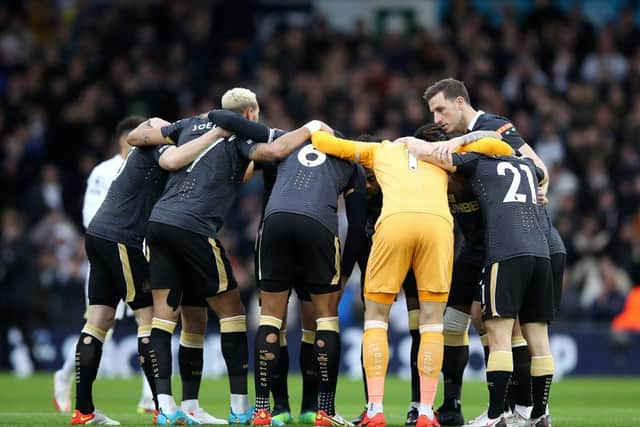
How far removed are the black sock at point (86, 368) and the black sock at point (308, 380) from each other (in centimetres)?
173

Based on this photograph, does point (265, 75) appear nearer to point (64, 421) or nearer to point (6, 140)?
point (6, 140)

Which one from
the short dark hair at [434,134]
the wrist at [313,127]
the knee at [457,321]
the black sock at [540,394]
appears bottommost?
the black sock at [540,394]

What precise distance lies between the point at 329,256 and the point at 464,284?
4.77 feet

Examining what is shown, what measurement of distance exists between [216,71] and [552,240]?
15.6m

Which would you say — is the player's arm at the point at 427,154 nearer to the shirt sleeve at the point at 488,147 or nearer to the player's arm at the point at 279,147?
the shirt sleeve at the point at 488,147

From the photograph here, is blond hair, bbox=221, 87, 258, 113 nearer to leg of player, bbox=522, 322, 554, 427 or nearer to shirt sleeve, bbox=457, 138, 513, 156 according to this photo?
shirt sleeve, bbox=457, 138, 513, 156

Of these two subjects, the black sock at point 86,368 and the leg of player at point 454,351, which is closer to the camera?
the black sock at point 86,368

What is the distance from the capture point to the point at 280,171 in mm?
10281

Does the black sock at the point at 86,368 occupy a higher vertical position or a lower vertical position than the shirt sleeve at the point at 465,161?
lower

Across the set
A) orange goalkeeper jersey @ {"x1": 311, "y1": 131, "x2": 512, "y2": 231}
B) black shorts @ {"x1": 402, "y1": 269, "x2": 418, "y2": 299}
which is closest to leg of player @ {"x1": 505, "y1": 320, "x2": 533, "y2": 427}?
black shorts @ {"x1": 402, "y1": 269, "x2": 418, "y2": 299}

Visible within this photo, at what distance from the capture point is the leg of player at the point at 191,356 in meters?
10.7

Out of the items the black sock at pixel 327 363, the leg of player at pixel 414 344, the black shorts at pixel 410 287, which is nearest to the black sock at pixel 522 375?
the leg of player at pixel 414 344

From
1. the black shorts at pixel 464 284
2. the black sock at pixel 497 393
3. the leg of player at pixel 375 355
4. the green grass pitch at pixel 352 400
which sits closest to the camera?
the leg of player at pixel 375 355

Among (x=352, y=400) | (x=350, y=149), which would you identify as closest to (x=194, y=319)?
(x=350, y=149)
